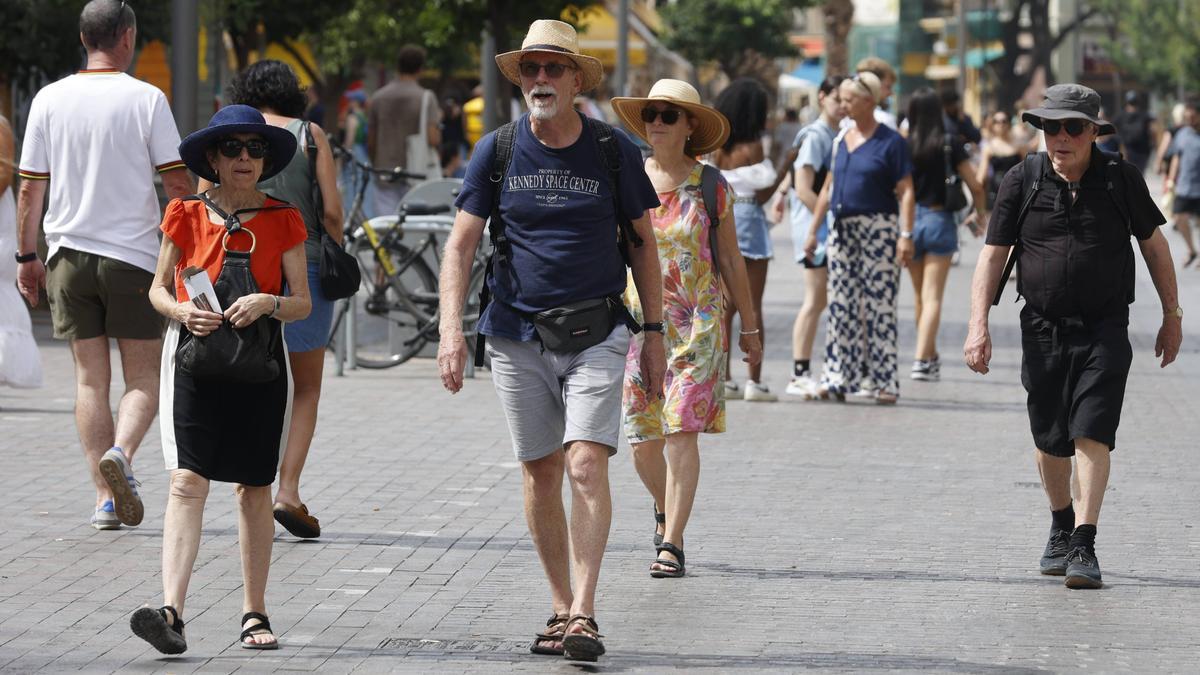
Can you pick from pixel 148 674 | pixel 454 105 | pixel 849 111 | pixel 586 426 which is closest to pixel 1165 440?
pixel 849 111

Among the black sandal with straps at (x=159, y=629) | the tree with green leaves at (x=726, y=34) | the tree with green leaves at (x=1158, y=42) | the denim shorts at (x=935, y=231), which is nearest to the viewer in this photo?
the black sandal with straps at (x=159, y=629)

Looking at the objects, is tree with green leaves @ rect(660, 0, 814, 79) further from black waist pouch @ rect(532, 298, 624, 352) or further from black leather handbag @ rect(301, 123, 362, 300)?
black waist pouch @ rect(532, 298, 624, 352)

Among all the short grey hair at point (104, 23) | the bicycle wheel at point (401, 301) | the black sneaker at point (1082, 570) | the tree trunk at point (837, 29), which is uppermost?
the short grey hair at point (104, 23)

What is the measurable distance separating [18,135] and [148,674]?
1714 centimetres

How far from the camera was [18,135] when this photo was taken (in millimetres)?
22000

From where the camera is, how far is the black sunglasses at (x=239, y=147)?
6.14 meters

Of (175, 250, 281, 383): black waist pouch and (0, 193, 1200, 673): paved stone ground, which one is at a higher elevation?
(175, 250, 281, 383): black waist pouch

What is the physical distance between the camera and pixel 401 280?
539 inches

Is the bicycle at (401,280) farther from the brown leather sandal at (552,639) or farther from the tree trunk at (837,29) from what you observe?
the tree trunk at (837,29)

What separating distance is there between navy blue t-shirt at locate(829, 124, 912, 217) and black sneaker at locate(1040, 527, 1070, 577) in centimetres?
474

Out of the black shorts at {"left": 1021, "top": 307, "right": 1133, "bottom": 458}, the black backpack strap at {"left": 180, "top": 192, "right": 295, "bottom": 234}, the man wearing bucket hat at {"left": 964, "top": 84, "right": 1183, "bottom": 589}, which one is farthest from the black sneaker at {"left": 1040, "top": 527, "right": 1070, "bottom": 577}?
the black backpack strap at {"left": 180, "top": 192, "right": 295, "bottom": 234}

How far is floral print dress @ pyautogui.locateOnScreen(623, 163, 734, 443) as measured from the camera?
7.56 m

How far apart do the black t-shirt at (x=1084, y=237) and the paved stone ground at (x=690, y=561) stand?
0.95m

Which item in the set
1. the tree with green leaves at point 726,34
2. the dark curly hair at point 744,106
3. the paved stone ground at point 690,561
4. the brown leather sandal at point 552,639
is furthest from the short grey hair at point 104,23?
the tree with green leaves at point 726,34
